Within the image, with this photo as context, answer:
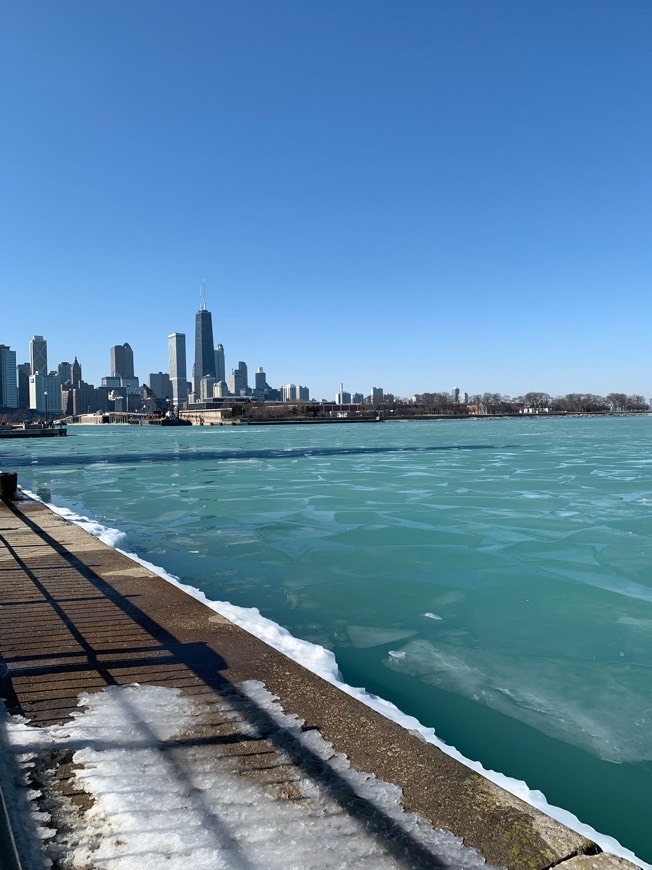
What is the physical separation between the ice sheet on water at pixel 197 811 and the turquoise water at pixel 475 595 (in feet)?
5.38

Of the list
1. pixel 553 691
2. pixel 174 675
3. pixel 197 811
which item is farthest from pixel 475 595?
pixel 197 811

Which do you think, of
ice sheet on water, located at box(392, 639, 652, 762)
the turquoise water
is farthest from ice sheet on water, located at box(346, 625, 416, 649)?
ice sheet on water, located at box(392, 639, 652, 762)

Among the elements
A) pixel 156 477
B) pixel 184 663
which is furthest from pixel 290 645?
pixel 156 477

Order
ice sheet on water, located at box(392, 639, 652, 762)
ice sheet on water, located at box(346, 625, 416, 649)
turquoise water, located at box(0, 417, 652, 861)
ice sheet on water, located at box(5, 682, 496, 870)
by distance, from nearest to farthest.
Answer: ice sheet on water, located at box(5, 682, 496, 870)
turquoise water, located at box(0, 417, 652, 861)
ice sheet on water, located at box(392, 639, 652, 762)
ice sheet on water, located at box(346, 625, 416, 649)

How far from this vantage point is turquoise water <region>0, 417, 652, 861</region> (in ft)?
15.8

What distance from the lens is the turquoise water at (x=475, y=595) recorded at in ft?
15.8

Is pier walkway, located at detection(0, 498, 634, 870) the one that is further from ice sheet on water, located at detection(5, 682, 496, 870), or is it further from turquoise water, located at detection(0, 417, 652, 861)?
turquoise water, located at detection(0, 417, 652, 861)

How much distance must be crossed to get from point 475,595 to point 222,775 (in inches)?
225

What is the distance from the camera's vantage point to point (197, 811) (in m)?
3.12

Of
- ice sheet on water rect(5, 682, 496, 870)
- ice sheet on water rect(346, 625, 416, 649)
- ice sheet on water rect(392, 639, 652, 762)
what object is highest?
ice sheet on water rect(5, 682, 496, 870)

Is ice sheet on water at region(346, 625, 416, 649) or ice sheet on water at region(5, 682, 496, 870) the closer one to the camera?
ice sheet on water at region(5, 682, 496, 870)

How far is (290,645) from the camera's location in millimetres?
6195

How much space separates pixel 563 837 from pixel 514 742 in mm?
1936

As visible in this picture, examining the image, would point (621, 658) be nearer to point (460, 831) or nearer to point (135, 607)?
point (460, 831)
